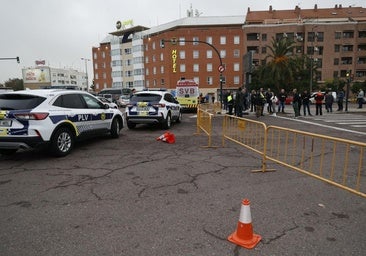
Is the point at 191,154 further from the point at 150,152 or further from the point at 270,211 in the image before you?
the point at 270,211

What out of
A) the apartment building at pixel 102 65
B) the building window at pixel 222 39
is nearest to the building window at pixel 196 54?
the building window at pixel 222 39

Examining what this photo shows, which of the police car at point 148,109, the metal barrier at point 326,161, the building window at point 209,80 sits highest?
the building window at point 209,80

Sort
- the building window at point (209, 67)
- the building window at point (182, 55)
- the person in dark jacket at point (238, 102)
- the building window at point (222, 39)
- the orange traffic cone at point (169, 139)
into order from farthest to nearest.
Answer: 1. the building window at point (209, 67)
2. the building window at point (182, 55)
3. the building window at point (222, 39)
4. the person in dark jacket at point (238, 102)
5. the orange traffic cone at point (169, 139)

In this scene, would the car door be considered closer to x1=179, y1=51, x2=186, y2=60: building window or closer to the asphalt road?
the asphalt road

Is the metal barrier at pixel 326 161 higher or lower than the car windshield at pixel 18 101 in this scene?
lower

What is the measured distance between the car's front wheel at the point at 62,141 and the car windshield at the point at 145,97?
4643 millimetres

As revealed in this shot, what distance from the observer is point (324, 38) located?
63438 millimetres

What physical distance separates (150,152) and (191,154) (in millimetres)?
1160

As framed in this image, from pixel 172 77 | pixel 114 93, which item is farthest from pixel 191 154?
pixel 172 77

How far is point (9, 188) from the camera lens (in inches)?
200

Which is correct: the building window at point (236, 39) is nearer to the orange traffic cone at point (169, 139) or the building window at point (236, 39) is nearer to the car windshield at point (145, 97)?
the car windshield at point (145, 97)

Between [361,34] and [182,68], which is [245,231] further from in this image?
[361,34]

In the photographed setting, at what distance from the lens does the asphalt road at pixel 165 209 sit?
10.4 ft

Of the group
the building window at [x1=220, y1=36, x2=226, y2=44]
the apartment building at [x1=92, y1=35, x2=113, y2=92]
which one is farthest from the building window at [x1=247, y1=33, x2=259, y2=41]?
the apartment building at [x1=92, y1=35, x2=113, y2=92]
